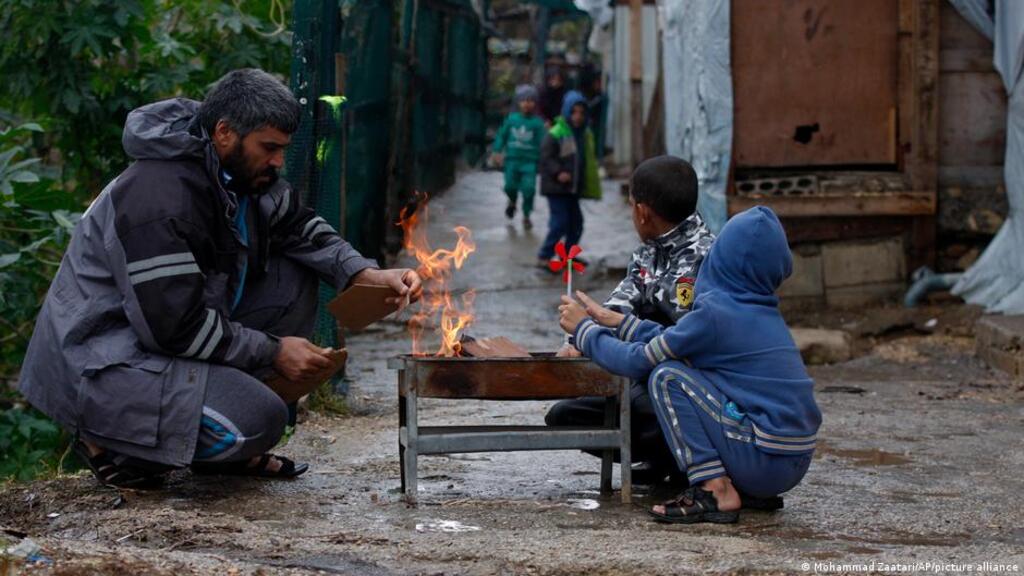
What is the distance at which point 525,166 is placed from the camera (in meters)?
15.6

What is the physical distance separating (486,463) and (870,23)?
5.93m

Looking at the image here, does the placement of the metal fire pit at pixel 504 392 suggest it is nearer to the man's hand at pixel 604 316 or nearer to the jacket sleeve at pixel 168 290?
the man's hand at pixel 604 316

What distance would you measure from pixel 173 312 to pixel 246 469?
899 mm

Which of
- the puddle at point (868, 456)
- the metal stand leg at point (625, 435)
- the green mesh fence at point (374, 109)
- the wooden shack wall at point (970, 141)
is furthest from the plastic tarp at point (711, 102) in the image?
the metal stand leg at point (625, 435)

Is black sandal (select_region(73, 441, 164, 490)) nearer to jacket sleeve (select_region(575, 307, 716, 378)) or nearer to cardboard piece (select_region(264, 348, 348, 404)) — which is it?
cardboard piece (select_region(264, 348, 348, 404))

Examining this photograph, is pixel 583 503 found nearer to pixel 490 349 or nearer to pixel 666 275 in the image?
pixel 490 349

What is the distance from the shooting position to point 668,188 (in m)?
4.95

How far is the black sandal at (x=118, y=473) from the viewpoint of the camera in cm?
491

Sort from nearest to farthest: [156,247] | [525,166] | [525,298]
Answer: [156,247]
[525,298]
[525,166]

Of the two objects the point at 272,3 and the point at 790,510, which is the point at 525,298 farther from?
the point at 790,510

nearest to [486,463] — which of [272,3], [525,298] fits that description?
[272,3]

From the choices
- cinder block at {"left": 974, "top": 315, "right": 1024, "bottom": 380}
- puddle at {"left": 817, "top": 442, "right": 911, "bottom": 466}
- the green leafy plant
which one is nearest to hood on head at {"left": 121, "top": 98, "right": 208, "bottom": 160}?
the green leafy plant

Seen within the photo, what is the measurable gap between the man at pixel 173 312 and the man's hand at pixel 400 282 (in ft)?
1.34

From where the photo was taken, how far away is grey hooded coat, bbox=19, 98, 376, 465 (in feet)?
15.4
